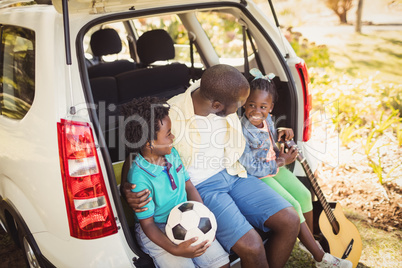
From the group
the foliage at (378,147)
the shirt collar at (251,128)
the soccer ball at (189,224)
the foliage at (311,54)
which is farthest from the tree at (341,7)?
the soccer ball at (189,224)

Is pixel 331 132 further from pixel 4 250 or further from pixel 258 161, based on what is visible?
pixel 4 250

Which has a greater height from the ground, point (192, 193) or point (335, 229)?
point (192, 193)

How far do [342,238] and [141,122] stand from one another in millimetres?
1600

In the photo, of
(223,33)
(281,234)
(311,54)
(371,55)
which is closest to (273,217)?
(281,234)

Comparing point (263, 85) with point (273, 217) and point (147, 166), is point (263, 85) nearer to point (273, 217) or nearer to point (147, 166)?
point (273, 217)

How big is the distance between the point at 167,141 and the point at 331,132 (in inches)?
122

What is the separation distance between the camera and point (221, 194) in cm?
227

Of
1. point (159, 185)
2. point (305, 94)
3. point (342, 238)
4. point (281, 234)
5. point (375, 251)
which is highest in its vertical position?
point (305, 94)

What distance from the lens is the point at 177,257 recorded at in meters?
1.94

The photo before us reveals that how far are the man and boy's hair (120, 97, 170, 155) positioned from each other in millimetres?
262

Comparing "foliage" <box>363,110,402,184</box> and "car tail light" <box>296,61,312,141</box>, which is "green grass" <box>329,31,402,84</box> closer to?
"foliage" <box>363,110,402,184</box>

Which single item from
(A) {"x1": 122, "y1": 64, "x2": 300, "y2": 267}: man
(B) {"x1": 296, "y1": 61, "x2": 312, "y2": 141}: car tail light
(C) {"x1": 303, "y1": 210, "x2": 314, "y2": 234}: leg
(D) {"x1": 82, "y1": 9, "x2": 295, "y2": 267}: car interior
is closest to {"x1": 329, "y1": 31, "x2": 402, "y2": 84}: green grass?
(D) {"x1": 82, "y1": 9, "x2": 295, "y2": 267}: car interior

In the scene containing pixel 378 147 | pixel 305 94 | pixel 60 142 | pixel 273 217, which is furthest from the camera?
pixel 378 147

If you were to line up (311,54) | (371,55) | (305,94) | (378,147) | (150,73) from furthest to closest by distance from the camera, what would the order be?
(371,55), (311,54), (378,147), (150,73), (305,94)
